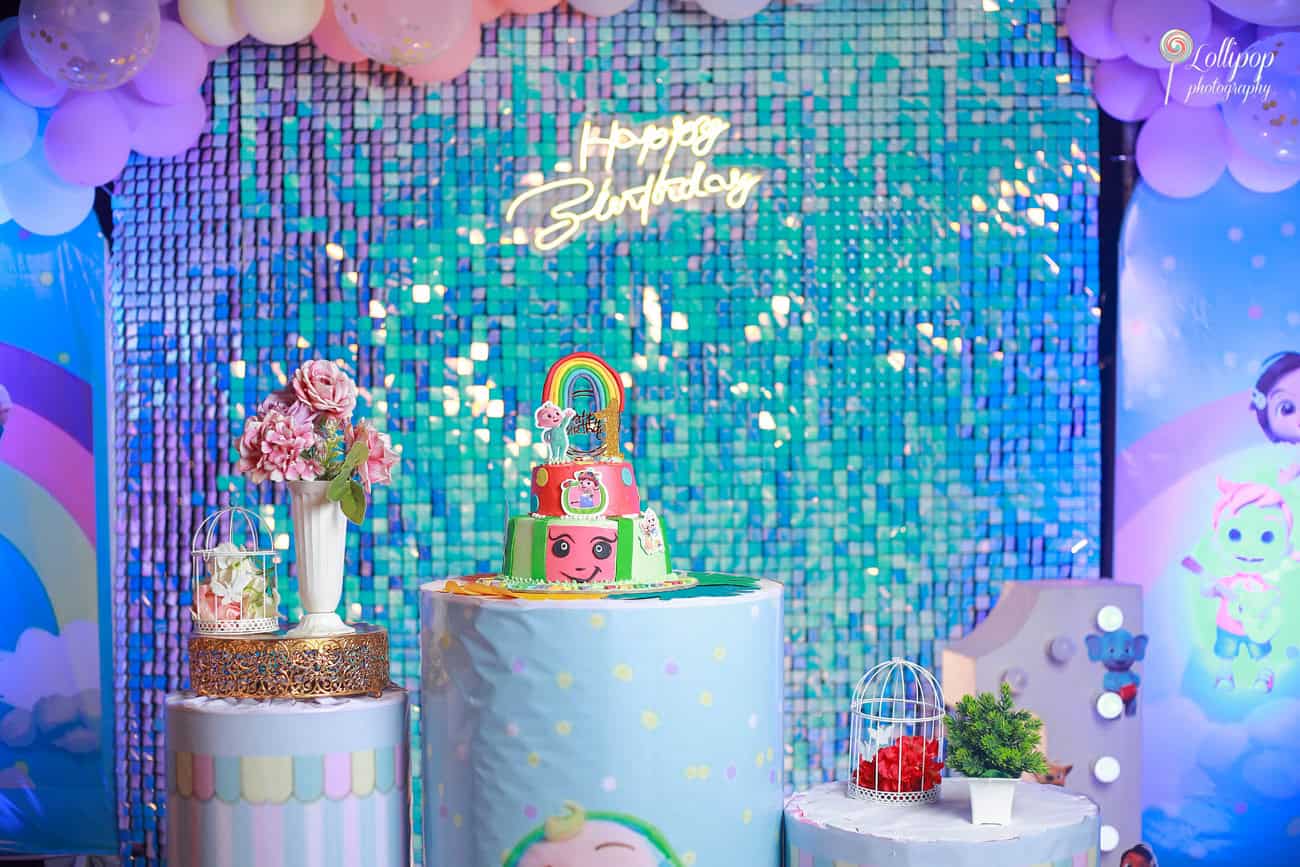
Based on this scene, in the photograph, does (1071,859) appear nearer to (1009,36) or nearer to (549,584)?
(549,584)

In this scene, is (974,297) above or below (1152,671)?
above

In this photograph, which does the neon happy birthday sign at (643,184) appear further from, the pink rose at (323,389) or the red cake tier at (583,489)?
the red cake tier at (583,489)

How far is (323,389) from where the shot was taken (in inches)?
130

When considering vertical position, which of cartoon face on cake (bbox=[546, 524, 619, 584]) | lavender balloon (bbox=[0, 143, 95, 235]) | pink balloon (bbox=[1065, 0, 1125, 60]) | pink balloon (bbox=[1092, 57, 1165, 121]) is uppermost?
pink balloon (bbox=[1065, 0, 1125, 60])

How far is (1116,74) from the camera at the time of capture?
185 inches

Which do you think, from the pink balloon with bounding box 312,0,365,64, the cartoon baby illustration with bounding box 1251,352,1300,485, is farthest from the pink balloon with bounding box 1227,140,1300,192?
the pink balloon with bounding box 312,0,365,64

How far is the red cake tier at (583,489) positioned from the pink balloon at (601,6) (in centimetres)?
200

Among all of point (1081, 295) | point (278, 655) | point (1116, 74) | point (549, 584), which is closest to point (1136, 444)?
point (1081, 295)

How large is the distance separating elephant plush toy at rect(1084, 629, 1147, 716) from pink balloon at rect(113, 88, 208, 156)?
353 centimetres

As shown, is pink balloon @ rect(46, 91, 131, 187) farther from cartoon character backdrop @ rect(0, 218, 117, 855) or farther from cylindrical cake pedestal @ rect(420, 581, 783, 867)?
cylindrical cake pedestal @ rect(420, 581, 783, 867)

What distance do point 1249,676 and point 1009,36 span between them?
240cm

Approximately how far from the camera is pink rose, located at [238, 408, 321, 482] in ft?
10.7

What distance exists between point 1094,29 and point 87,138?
11.3 ft

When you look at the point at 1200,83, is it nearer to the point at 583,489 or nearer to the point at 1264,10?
the point at 1264,10
